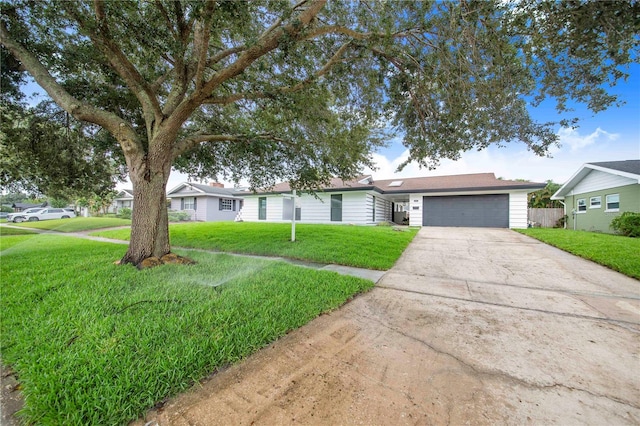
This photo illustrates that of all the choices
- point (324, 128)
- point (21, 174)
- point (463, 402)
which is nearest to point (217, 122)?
point (324, 128)

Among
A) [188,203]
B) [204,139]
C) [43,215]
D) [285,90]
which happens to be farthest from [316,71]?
[43,215]

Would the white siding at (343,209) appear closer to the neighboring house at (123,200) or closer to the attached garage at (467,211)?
the attached garage at (467,211)

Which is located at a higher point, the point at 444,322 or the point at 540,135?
the point at 540,135

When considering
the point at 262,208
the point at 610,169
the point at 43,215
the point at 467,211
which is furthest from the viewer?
the point at 43,215

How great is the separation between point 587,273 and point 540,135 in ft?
11.0

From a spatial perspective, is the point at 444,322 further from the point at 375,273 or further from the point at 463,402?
the point at 375,273

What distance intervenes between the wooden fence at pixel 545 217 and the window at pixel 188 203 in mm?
27812

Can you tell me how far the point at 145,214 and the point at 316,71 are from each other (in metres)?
4.65

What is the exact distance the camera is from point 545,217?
1839 centimetres

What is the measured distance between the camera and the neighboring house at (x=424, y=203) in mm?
13914

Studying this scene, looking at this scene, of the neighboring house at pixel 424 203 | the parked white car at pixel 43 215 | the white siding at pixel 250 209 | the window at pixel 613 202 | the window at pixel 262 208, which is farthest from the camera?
the parked white car at pixel 43 215

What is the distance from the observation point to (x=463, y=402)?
5.67 feet

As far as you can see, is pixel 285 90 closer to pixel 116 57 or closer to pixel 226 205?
pixel 116 57

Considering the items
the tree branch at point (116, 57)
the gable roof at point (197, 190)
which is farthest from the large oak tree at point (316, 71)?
the gable roof at point (197, 190)
